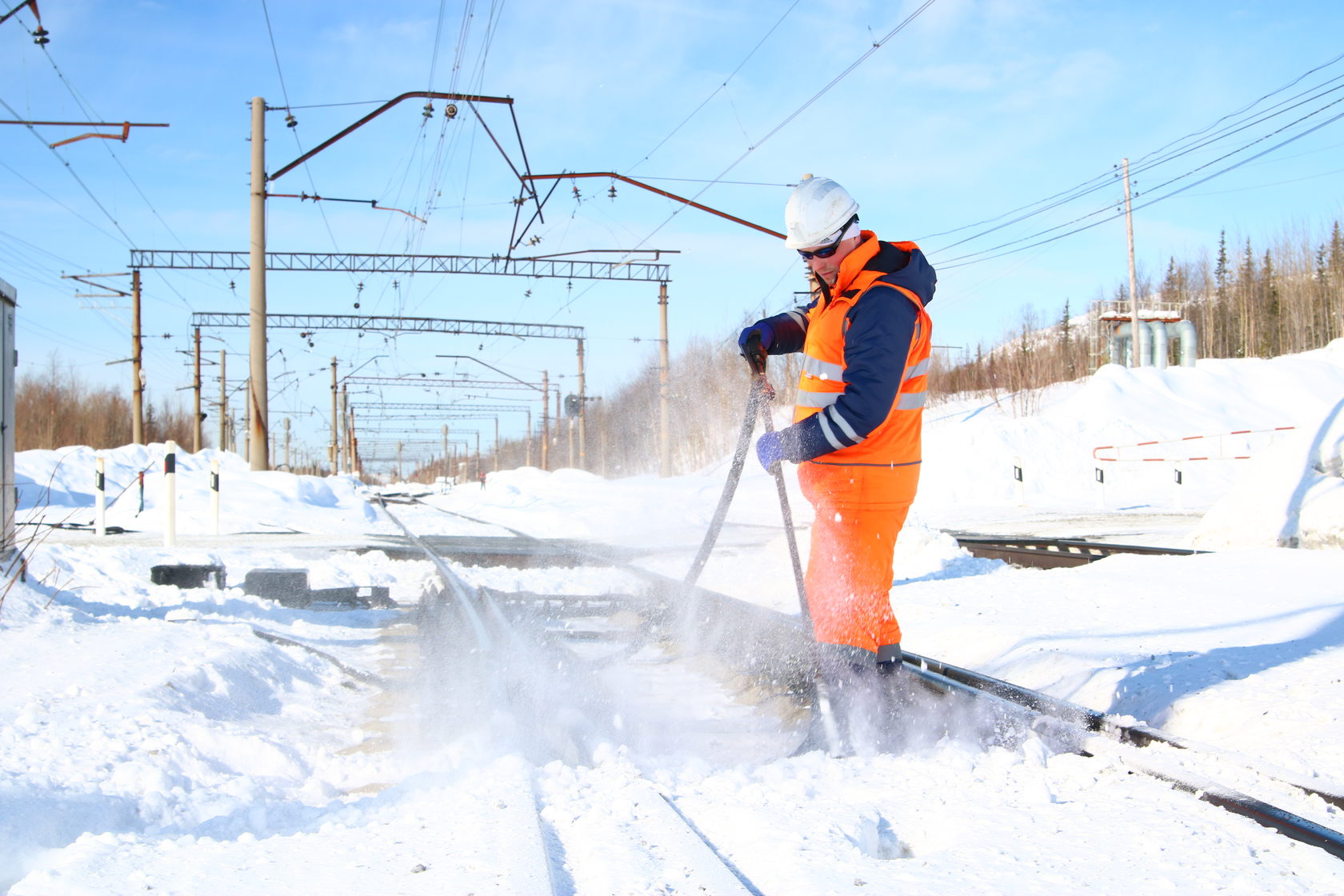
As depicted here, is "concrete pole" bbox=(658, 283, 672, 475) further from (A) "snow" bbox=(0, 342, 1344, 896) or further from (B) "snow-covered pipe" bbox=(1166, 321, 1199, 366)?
(B) "snow-covered pipe" bbox=(1166, 321, 1199, 366)

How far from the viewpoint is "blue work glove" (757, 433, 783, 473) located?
3160mm

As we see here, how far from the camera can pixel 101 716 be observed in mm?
3324

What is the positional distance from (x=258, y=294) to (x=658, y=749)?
2088 centimetres

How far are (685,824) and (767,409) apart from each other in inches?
73.0

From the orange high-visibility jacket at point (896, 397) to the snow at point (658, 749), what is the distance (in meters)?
0.89

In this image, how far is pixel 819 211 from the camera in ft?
10.5

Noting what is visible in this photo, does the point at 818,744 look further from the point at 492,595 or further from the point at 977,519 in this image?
the point at 977,519

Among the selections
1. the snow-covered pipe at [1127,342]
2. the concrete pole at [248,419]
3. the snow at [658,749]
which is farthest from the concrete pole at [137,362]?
the snow-covered pipe at [1127,342]

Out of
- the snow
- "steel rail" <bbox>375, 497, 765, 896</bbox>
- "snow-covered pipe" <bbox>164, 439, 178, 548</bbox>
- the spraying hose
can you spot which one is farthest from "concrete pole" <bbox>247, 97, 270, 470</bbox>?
"steel rail" <bbox>375, 497, 765, 896</bbox>

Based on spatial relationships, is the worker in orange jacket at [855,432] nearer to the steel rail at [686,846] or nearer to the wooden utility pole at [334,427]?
the steel rail at [686,846]

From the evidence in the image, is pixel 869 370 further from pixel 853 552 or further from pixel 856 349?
pixel 853 552

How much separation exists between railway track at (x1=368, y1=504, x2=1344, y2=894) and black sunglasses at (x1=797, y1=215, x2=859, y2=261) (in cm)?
166

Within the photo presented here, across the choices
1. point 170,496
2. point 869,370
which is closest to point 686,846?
point 869,370

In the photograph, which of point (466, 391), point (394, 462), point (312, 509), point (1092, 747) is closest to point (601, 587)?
point (1092, 747)
